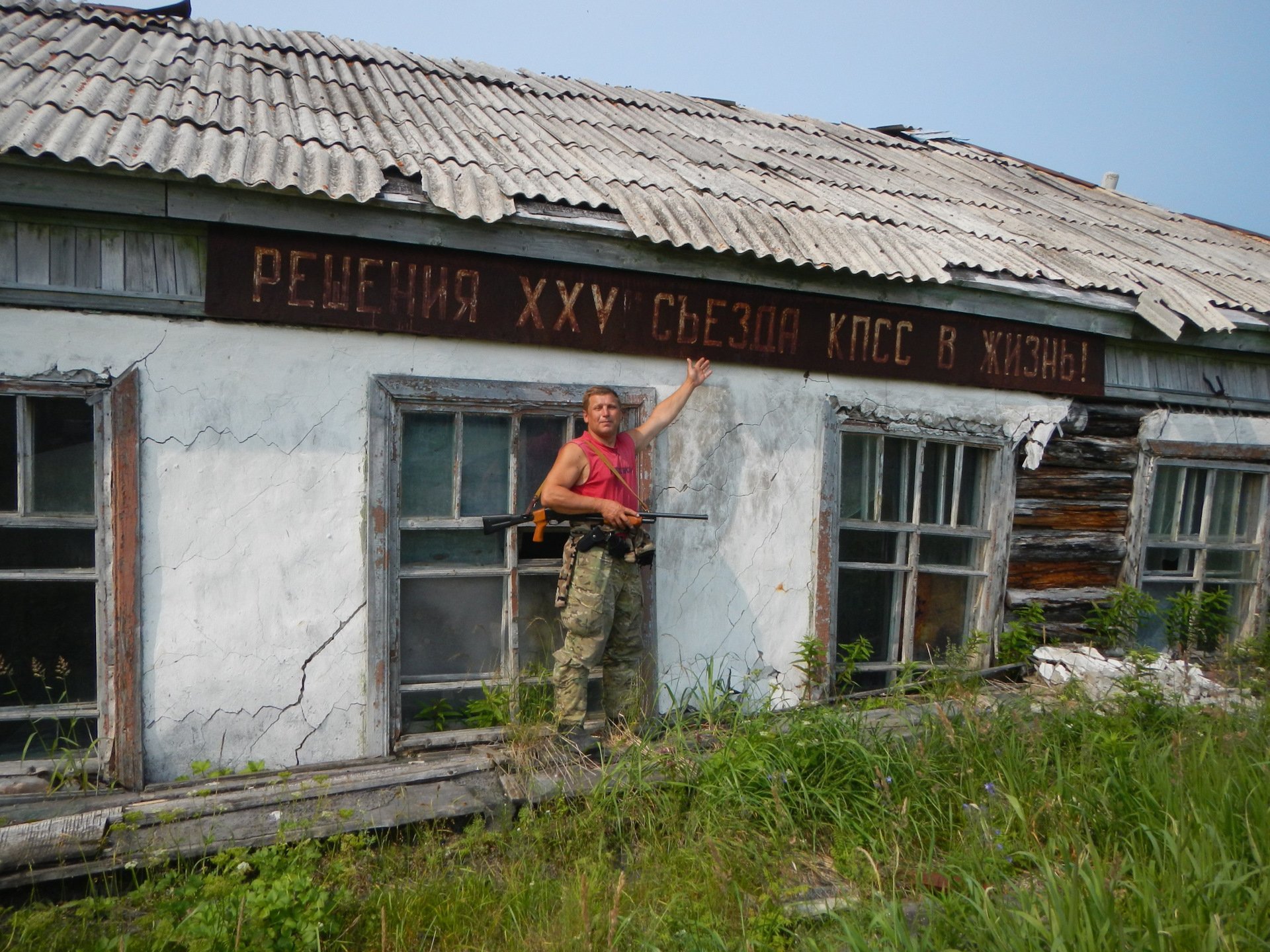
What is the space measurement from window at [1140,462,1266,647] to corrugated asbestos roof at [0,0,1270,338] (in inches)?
49.5

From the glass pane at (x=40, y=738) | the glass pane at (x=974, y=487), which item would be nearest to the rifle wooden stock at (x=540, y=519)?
the glass pane at (x=40, y=738)

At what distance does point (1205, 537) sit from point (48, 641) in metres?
7.08

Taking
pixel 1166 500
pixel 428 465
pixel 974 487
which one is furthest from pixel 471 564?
pixel 1166 500

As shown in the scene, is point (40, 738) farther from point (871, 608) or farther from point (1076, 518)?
point (1076, 518)

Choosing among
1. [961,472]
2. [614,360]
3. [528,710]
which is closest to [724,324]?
[614,360]

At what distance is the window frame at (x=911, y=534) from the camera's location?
4.81 meters

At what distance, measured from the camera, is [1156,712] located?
404cm

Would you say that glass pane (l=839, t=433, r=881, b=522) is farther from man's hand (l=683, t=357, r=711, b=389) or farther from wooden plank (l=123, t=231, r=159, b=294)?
wooden plank (l=123, t=231, r=159, b=294)

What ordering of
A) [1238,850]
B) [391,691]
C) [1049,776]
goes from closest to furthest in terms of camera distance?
[1238,850]
[1049,776]
[391,691]

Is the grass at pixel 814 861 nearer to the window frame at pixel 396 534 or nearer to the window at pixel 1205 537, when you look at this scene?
the window frame at pixel 396 534

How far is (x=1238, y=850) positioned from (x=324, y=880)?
122 inches

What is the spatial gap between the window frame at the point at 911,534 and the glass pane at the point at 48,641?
11.9ft

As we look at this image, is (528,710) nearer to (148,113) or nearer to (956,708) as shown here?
(956,708)

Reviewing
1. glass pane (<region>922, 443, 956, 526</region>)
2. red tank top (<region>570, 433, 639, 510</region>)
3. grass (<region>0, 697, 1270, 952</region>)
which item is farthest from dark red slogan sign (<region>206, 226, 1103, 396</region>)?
grass (<region>0, 697, 1270, 952</region>)
